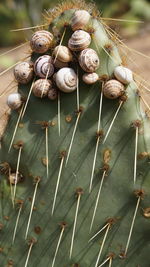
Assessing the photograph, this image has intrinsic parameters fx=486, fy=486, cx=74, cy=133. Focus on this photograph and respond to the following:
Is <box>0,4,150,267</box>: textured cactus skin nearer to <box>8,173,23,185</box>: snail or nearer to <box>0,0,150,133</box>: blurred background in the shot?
<box>8,173,23,185</box>: snail

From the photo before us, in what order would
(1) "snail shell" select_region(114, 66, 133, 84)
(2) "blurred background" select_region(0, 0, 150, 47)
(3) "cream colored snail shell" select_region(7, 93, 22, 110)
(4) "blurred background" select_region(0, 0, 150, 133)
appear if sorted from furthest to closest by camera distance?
(2) "blurred background" select_region(0, 0, 150, 47)
(4) "blurred background" select_region(0, 0, 150, 133)
(3) "cream colored snail shell" select_region(7, 93, 22, 110)
(1) "snail shell" select_region(114, 66, 133, 84)

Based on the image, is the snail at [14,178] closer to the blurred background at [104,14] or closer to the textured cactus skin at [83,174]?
the textured cactus skin at [83,174]

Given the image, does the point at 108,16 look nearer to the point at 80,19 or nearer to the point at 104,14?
the point at 104,14

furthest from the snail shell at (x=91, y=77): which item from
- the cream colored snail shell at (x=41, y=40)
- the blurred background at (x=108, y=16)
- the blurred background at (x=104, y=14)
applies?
the blurred background at (x=104, y=14)

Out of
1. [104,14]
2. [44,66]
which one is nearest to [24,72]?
[44,66]

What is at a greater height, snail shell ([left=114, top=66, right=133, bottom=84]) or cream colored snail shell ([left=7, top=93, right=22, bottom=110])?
snail shell ([left=114, top=66, right=133, bottom=84])

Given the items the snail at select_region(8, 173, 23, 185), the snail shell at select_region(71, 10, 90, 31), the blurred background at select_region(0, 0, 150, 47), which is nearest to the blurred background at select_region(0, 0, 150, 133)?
the blurred background at select_region(0, 0, 150, 47)
